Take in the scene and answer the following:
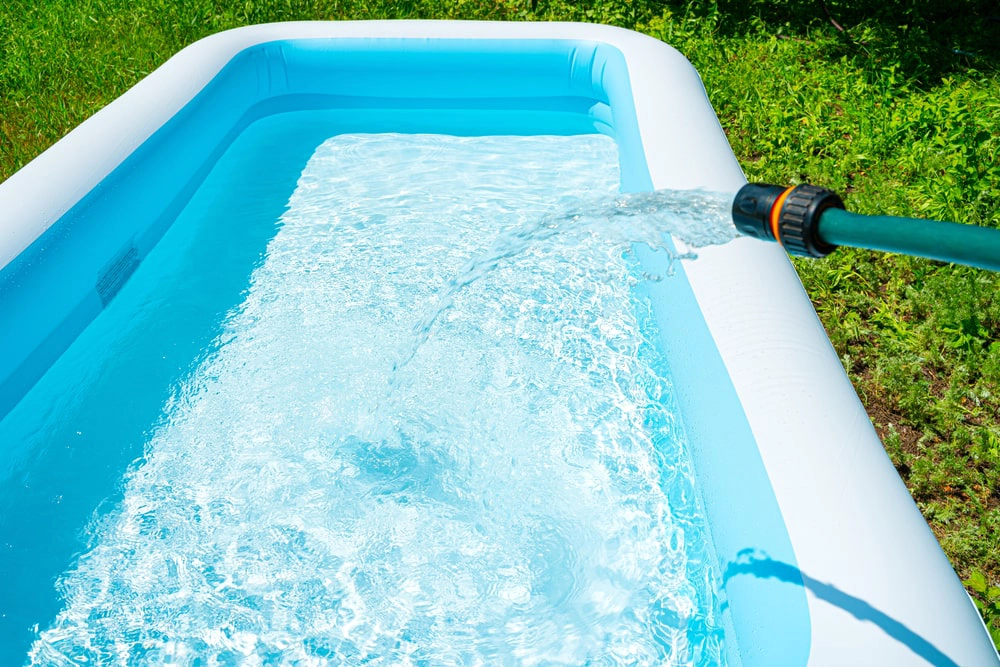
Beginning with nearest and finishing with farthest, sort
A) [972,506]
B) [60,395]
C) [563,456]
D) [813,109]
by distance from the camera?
1. [972,506]
2. [563,456]
3. [60,395]
4. [813,109]

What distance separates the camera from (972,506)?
7.13ft

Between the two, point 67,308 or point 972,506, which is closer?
point 972,506

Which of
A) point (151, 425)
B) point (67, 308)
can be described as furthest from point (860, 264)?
point (67, 308)

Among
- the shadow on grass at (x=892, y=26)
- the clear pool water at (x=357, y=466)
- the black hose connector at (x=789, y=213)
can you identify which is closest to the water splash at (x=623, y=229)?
the clear pool water at (x=357, y=466)

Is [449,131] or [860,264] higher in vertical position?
[449,131]

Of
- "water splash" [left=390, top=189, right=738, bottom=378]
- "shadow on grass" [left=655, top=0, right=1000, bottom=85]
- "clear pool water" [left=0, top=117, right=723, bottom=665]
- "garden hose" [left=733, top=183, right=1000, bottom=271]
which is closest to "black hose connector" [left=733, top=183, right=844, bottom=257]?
"garden hose" [left=733, top=183, right=1000, bottom=271]

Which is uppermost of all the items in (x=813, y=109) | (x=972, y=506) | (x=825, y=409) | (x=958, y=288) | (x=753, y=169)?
(x=813, y=109)

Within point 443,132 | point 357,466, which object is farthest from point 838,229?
point 443,132

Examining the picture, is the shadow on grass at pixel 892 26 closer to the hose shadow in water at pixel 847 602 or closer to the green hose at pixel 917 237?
the hose shadow in water at pixel 847 602

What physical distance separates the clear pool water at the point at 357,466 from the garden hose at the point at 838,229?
114 centimetres

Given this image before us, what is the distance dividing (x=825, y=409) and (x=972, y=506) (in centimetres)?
67

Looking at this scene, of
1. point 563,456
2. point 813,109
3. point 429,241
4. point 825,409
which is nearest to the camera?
point 825,409

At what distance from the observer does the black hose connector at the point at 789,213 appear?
3.74ft

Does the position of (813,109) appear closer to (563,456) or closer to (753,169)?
(753,169)
